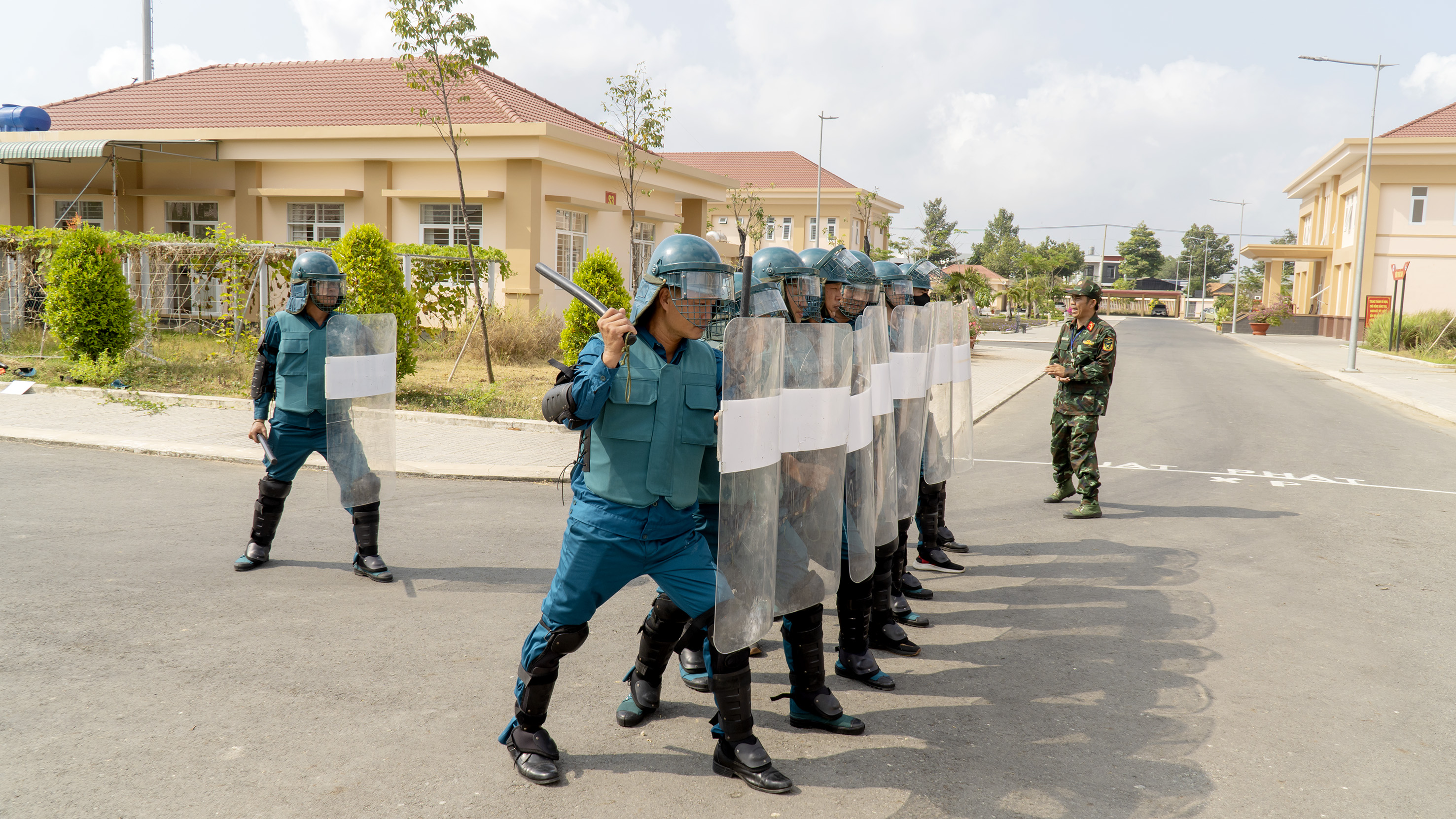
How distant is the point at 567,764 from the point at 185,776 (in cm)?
125

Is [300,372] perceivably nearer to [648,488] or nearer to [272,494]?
[272,494]

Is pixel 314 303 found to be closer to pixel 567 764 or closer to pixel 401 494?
pixel 401 494

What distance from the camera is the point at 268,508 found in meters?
5.76

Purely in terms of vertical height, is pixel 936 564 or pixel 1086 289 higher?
pixel 1086 289

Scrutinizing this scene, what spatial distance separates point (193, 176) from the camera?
22.8m

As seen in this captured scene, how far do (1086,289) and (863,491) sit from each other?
4.62 metres

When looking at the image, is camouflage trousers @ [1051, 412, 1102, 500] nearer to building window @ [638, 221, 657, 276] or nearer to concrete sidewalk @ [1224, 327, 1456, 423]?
concrete sidewalk @ [1224, 327, 1456, 423]

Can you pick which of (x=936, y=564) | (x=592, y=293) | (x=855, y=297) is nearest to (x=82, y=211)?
(x=592, y=293)

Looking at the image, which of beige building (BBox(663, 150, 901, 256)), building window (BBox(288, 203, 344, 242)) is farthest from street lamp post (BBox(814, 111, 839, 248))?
building window (BBox(288, 203, 344, 242))

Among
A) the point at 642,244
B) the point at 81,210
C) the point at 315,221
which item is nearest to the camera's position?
the point at 315,221

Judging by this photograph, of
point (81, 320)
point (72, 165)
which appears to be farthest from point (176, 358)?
point (72, 165)

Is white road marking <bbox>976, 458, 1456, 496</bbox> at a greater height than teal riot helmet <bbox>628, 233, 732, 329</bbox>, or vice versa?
teal riot helmet <bbox>628, 233, 732, 329</bbox>

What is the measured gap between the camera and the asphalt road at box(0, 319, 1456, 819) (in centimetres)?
326

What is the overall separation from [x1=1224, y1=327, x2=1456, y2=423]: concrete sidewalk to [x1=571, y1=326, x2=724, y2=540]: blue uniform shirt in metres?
15.0
